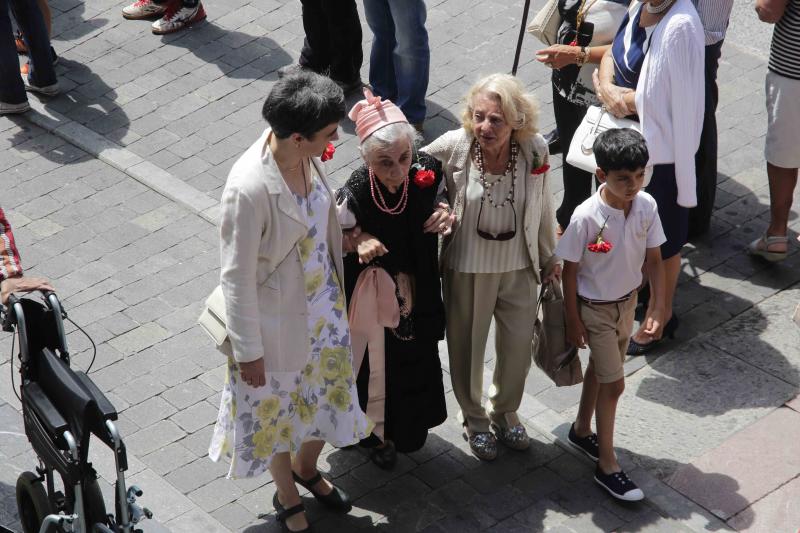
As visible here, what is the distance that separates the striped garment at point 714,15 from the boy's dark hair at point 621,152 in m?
2.27

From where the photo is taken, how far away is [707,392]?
20.5ft

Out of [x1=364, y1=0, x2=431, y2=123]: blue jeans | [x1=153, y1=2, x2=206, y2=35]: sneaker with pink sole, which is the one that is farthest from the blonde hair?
[x1=153, y1=2, x2=206, y2=35]: sneaker with pink sole

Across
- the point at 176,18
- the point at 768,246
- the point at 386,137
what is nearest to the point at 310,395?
the point at 386,137

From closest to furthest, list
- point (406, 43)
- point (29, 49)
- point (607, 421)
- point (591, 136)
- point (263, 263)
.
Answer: point (263, 263) < point (607, 421) < point (591, 136) < point (406, 43) < point (29, 49)

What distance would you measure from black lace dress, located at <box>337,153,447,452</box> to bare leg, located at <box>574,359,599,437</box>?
67cm

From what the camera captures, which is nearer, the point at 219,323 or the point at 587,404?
the point at 219,323

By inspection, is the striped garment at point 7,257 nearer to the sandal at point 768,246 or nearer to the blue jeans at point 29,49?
the blue jeans at point 29,49

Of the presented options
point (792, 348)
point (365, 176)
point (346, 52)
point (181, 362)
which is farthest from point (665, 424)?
point (346, 52)

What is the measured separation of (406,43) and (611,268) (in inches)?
129

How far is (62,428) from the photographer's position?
14.2 feet

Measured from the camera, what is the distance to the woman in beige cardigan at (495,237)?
5223mm

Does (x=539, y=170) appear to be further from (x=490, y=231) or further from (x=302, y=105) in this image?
(x=302, y=105)

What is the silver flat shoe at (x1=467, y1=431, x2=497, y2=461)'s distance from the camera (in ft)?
18.9

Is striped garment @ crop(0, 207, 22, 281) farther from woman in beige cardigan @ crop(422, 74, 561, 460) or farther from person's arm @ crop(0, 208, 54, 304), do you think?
woman in beige cardigan @ crop(422, 74, 561, 460)
